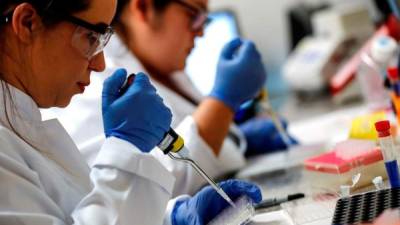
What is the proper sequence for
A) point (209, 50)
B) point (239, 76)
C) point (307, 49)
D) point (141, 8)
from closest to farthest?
1. point (239, 76)
2. point (141, 8)
3. point (209, 50)
4. point (307, 49)

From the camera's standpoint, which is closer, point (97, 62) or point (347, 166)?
point (97, 62)

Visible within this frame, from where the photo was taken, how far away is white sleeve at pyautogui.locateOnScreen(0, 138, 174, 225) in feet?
3.38

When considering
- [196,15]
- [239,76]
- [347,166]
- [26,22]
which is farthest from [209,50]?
[26,22]

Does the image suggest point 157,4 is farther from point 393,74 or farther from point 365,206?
point 365,206

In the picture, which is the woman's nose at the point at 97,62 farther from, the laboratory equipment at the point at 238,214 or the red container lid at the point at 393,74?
the red container lid at the point at 393,74

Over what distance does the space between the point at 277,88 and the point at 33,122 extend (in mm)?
1906

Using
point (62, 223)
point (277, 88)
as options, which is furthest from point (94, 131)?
point (277, 88)

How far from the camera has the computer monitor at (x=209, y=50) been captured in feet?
8.05


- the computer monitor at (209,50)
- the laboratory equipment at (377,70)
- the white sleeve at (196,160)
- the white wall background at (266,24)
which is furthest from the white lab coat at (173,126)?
the white wall background at (266,24)

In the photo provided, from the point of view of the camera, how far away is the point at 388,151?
120cm

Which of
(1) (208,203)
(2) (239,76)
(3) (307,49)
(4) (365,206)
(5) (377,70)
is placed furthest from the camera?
(3) (307,49)

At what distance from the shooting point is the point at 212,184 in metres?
1.24

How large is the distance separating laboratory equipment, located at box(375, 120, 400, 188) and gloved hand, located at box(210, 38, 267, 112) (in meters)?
0.57

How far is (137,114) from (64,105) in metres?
0.15
